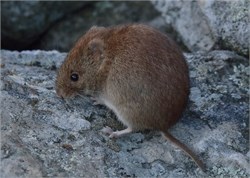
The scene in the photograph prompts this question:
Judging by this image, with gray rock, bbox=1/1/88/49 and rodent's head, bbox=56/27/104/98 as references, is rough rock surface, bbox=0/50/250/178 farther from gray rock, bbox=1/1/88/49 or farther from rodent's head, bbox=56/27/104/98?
gray rock, bbox=1/1/88/49

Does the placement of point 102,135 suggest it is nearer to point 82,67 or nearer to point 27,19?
point 82,67

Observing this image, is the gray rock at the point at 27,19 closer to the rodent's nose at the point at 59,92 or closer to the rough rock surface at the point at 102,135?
the rough rock surface at the point at 102,135

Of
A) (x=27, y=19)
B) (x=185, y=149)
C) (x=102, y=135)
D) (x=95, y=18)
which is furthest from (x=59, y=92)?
(x=95, y=18)

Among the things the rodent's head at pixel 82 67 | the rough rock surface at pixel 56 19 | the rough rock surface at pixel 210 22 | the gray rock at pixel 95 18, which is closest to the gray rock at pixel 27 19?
the rough rock surface at pixel 56 19

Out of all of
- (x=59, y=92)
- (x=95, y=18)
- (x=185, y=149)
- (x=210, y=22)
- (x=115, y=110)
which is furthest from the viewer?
(x=95, y=18)

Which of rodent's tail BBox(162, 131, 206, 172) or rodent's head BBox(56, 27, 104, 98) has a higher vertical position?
rodent's head BBox(56, 27, 104, 98)

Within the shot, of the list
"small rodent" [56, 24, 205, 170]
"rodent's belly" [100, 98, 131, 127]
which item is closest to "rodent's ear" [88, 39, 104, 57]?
"small rodent" [56, 24, 205, 170]
